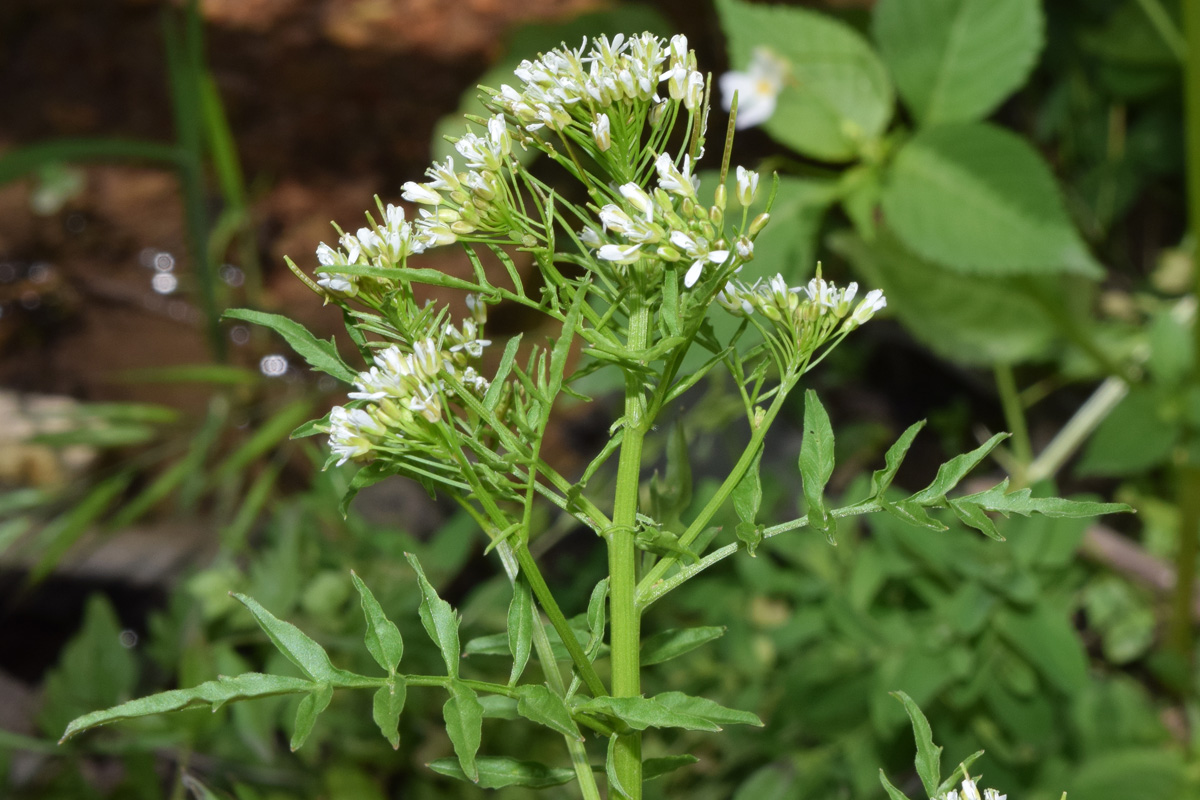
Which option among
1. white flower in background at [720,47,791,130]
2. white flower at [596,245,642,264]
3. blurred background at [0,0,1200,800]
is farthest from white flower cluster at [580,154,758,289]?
white flower in background at [720,47,791,130]

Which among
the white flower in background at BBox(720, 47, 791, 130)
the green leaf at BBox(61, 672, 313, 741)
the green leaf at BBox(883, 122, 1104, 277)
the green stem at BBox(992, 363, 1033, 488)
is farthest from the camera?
the green stem at BBox(992, 363, 1033, 488)

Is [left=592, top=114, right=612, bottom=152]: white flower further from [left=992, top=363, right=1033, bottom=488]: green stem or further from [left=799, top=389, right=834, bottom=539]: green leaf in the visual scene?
[left=992, top=363, right=1033, bottom=488]: green stem

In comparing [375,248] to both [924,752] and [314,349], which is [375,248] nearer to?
[314,349]

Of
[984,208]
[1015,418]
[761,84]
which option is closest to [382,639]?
[761,84]

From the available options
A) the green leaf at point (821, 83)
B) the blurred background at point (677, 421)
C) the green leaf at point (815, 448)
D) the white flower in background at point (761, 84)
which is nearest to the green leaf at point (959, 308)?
the blurred background at point (677, 421)

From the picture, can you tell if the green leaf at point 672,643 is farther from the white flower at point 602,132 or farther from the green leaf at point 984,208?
the green leaf at point 984,208

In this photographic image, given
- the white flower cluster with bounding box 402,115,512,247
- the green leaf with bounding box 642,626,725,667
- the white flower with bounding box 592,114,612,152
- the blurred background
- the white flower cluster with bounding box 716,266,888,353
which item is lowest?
the blurred background
